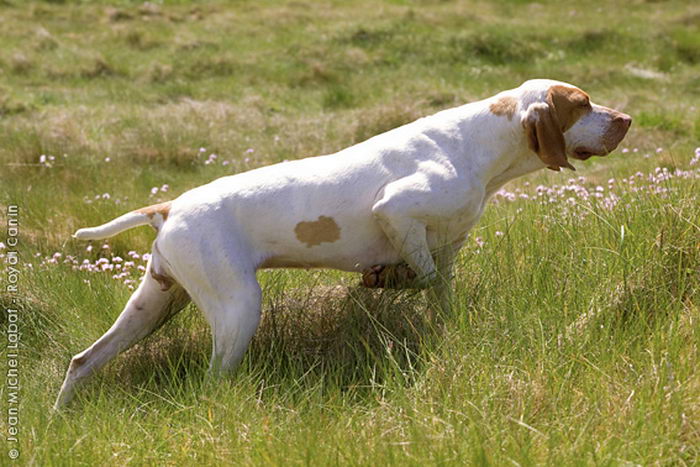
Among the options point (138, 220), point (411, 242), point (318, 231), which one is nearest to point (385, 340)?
point (411, 242)

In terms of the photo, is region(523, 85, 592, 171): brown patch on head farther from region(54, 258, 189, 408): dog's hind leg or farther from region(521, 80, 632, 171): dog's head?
region(54, 258, 189, 408): dog's hind leg

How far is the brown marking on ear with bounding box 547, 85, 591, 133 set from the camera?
15.9 feet

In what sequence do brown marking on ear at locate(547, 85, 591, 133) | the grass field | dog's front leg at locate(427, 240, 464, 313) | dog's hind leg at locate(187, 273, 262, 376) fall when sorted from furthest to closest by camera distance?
brown marking on ear at locate(547, 85, 591, 133)
dog's front leg at locate(427, 240, 464, 313)
dog's hind leg at locate(187, 273, 262, 376)
the grass field

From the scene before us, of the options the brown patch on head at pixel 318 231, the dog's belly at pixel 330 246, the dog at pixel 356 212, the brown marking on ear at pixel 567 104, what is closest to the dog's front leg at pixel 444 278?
the dog at pixel 356 212

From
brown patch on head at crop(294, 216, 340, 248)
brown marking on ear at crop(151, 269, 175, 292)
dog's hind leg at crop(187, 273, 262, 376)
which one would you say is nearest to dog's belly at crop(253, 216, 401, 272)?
brown patch on head at crop(294, 216, 340, 248)

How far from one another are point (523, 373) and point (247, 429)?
1.12 m

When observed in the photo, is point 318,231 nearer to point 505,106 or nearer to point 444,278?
point 444,278

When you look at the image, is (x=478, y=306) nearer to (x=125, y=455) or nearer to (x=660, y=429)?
(x=660, y=429)

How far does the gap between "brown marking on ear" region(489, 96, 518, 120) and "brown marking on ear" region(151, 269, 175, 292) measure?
1825 mm

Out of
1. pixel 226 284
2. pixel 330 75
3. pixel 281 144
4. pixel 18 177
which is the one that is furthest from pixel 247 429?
pixel 330 75

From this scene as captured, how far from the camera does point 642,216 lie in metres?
5.17

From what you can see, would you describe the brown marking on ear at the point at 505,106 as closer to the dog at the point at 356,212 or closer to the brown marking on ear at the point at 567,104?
the dog at the point at 356,212

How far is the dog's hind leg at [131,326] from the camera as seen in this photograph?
4910 mm

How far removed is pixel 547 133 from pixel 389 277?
1.05 metres
